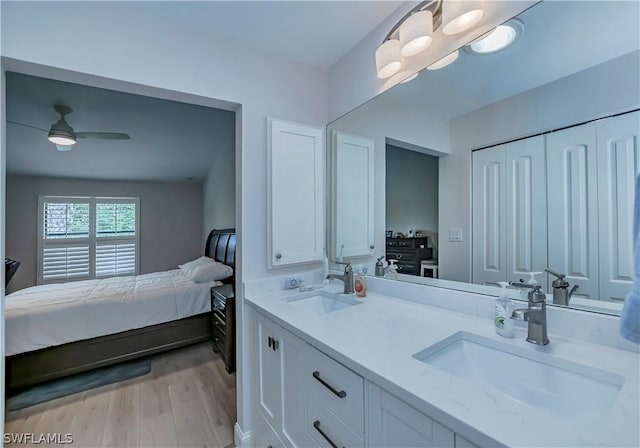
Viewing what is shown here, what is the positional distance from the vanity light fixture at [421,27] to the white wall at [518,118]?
1.16ft

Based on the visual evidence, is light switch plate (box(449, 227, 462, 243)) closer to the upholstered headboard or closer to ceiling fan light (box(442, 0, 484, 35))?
ceiling fan light (box(442, 0, 484, 35))

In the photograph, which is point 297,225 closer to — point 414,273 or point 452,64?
point 414,273

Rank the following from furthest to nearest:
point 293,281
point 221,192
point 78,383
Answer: point 221,192
point 78,383
point 293,281

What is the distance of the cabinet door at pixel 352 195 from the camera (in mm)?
1820

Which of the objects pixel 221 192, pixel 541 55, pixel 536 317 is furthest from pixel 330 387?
pixel 221 192

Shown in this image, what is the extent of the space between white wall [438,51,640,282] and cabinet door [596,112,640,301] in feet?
0.22

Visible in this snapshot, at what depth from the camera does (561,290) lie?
0.98 m

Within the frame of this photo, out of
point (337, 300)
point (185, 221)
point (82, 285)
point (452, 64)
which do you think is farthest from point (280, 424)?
point (185, 221)

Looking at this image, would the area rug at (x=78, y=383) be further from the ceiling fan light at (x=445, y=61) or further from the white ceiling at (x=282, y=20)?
the ceiling fan light at (x=445, y=61)

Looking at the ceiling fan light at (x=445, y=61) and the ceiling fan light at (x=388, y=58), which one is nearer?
the ceiling fan light at (x=445, y=61)

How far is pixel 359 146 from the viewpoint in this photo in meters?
1.86

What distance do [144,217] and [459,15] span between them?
A: 567 centimetres

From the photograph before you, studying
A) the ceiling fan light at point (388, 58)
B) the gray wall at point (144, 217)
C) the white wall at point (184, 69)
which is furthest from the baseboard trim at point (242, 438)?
the gray wall at point (144, 217)

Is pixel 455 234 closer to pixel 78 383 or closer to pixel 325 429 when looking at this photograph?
pixel 325 429
